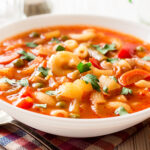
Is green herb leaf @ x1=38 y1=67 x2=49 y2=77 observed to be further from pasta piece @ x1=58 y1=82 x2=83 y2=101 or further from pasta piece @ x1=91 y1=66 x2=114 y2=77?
pasta piece @ x1=91 y1=66 x2=114 y2=77

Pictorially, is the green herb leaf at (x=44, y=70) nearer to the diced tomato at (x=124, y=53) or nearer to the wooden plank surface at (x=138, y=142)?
the diced tomato at (x=124, y=53)

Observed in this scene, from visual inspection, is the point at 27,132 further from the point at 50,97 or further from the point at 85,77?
the point at 85,77

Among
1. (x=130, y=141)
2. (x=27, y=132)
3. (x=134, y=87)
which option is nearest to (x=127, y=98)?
(x=134, y=87)

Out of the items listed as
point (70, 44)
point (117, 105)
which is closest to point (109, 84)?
point (117, 105)

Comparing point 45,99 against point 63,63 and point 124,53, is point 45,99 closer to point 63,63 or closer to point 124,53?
point 63,63

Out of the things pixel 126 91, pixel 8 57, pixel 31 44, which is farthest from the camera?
pixel 31 44

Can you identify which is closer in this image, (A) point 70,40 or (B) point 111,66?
(B) point 111,66

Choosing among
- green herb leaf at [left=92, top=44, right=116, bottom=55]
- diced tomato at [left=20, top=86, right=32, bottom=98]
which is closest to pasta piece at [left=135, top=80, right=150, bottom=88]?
green herb leaf at [left=92, top=44, right=116, bottom=55]
